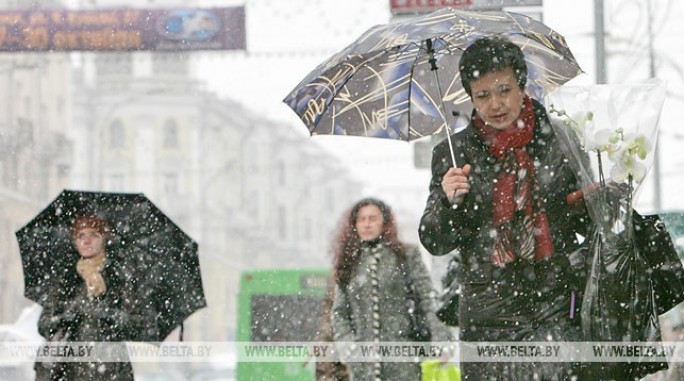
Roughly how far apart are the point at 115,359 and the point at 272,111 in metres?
88.2

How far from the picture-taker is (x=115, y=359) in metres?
7.05

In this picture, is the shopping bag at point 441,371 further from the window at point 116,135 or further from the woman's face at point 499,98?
the window at point 116,135

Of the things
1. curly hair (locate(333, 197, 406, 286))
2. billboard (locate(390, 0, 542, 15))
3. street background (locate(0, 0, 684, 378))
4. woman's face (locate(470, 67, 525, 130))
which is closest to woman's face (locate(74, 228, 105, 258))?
curly hair (locate(333, 197, 406, 286))

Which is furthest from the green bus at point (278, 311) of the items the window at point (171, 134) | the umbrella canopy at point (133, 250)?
the window at point (171, 134)

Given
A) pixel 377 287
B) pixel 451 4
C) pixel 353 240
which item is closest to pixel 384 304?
pixel 377 287

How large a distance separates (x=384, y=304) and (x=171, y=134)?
292 ft

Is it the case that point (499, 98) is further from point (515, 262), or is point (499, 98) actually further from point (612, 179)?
point (515, 262)

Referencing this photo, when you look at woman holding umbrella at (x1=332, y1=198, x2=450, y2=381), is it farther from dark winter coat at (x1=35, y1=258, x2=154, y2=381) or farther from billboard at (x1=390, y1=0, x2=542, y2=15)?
billboard at (x1=390, y1=0, x2=542, y2=15)

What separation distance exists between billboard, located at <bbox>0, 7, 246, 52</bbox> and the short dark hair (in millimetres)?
14611

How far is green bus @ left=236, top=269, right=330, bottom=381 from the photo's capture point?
1472cm

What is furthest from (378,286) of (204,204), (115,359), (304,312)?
(204,204)

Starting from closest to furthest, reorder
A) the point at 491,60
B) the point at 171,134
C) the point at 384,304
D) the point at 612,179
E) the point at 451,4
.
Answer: the point at 612,179, the point at 491,60, the point at 384,304, the point at 451,4, the point at 171,134

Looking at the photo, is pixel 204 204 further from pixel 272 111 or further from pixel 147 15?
pixel 147 15

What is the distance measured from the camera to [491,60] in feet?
16.4
